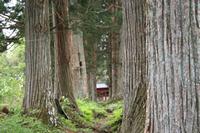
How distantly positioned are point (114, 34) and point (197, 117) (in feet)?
61.8

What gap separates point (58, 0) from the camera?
13016mm

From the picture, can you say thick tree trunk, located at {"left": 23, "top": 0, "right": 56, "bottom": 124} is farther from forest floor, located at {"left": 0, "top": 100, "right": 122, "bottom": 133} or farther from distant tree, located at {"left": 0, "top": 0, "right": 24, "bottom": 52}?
distant tree, located at {"left": 0, "top": 0, "right": 24, "bottom": 52}

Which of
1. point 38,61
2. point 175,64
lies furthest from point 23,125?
point 175,64

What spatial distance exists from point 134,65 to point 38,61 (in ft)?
9.94

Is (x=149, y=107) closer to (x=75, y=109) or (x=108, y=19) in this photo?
(x=75, y=109)

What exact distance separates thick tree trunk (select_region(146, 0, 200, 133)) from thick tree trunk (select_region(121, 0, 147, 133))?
296cm

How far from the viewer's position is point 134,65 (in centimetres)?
734

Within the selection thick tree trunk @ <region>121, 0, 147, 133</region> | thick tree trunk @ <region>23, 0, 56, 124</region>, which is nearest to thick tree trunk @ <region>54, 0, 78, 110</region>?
thick tree trunk @ <region>23, 0, 56, 124</region>

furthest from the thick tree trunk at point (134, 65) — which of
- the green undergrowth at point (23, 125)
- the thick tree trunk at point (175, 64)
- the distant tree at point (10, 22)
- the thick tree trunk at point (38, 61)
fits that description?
the distant tree at point (10, 22)

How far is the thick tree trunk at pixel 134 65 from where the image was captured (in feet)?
23.5

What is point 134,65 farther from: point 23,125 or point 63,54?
point 63,54

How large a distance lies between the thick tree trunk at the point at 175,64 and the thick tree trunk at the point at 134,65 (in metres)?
2.96

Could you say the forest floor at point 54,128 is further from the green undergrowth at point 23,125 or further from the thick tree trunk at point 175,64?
the thick tree trunk at point 175,64

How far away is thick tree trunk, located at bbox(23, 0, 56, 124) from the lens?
947 cm
